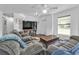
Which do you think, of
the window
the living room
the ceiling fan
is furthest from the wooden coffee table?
the ceiling fan

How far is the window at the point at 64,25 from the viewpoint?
1554 mm

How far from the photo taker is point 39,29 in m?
1.65

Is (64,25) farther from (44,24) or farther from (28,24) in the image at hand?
(28,24)

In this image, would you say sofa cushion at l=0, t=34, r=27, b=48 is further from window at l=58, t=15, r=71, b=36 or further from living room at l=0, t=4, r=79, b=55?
window at l=58, t=15, r=71, b=36

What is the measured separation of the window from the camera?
155 centimetres

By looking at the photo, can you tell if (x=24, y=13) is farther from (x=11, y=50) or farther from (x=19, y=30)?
(x=11, y=50)

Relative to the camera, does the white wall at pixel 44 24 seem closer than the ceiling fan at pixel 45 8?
No

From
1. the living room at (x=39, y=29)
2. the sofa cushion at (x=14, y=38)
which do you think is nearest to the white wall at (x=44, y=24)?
the living room at (x=39, y=29)

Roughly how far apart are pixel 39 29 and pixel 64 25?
373 mm

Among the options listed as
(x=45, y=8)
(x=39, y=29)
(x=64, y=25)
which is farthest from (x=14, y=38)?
(x=64, y=25)

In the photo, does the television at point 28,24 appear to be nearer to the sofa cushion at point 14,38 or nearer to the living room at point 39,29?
the living room at point 39,29

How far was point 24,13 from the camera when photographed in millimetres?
1603

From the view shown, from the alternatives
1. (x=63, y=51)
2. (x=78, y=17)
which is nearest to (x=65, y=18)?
(x=78, y=17)
